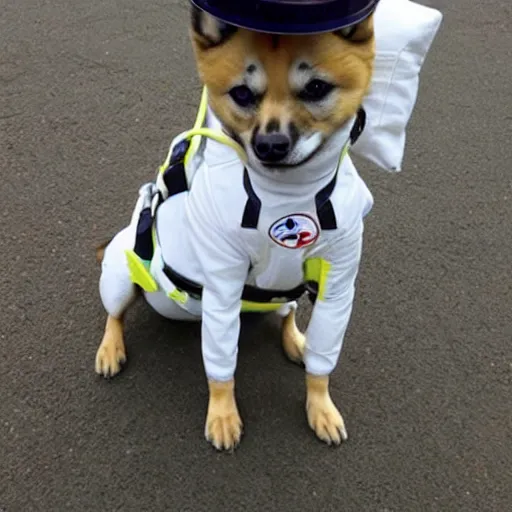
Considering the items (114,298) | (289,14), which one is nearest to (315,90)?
(289,14)

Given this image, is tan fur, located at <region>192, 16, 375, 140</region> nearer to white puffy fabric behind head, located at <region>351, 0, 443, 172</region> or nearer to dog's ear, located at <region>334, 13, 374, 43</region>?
dog's ear, located at <region>334, 13, 374, 43</region>

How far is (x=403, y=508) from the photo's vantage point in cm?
236

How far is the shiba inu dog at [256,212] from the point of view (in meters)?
1.77

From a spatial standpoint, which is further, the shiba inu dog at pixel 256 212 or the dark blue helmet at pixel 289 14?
the shiba inu dog at pixel 256 212

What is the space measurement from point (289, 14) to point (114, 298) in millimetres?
1198

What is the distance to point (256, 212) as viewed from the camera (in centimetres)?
201

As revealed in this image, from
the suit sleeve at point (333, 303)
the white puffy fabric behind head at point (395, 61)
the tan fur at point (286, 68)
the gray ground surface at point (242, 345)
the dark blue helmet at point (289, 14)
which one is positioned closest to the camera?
the dark blue helmet at point (289, 14)

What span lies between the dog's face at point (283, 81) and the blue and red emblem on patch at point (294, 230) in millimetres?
188

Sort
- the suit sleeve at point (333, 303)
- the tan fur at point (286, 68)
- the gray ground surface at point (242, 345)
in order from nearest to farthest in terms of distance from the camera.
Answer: the tan fur at point (286, 68), the suit sleeve at point (333, 303), the gray ground surface at point (242, 345)

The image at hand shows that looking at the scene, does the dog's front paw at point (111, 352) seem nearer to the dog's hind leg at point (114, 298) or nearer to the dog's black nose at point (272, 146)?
the dog's hind leg at point (114, 298)

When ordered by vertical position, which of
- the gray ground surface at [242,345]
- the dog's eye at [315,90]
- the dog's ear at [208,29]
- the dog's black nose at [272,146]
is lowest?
the gray ground surface at [242,345]

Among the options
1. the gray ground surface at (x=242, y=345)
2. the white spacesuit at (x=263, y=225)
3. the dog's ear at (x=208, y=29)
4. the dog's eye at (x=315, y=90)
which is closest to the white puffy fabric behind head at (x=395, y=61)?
the white spacesuit at (x=263, y=225)

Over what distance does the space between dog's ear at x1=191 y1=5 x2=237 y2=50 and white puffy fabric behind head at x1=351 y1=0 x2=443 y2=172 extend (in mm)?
378

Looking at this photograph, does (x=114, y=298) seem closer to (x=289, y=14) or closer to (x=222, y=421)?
Result: (x=222, y=421)
